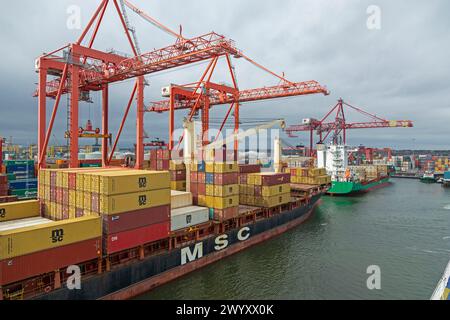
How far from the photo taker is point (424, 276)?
20641 mm

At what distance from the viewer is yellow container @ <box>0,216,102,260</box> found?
12.6m

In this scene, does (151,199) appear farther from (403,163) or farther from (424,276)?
(403,163)

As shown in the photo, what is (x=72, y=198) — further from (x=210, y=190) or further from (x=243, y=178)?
(x=243, y=178)

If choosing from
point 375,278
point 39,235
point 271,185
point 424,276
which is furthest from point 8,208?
point 424,276

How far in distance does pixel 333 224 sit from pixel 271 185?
42.1 feet

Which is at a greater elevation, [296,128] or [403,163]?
[296,128]

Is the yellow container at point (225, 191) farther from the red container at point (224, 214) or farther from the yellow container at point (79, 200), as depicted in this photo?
the yellow container at point (79, 200)

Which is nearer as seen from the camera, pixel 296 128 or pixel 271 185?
pixel 271 185

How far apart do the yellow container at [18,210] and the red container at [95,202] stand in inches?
278

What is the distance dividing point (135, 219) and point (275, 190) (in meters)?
18.7

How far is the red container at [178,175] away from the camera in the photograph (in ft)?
96.8

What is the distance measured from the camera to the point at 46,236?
543 inches

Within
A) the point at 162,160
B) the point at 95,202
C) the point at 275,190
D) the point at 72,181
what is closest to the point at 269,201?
the point at 275,190

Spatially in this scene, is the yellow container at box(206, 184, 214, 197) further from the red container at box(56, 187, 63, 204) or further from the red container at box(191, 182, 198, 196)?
the red container at box(56, 187, 63, 204)
